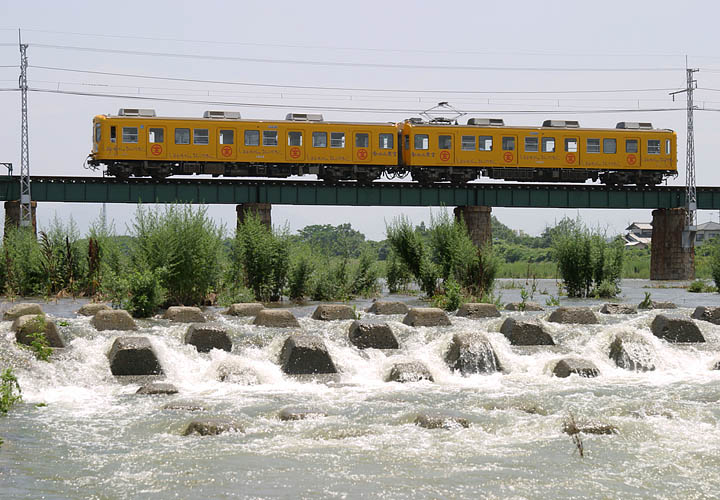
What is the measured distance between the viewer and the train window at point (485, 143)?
35.6 m

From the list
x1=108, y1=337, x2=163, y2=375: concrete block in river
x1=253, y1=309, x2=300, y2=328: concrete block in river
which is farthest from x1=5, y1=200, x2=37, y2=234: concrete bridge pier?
x1=108, y1=337, x2=163, y2=375: concrete block in river

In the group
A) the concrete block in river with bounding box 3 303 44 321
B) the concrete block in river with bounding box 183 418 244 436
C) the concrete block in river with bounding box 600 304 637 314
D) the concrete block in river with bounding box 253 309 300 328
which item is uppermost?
the concrete block in river with bounding box 3 303 44 321

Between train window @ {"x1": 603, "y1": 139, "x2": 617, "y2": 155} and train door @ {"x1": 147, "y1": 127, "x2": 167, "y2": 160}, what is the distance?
19.5m

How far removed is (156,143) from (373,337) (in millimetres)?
22125

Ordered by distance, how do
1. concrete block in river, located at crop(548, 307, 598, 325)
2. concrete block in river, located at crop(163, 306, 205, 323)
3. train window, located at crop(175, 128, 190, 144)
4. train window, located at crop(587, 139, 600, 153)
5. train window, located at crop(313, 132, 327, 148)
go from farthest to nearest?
train window, located at crop(587, 139, 600, 153) < train window, located at crop(313, 132, 327, 148) < train window, located at crop(175, 128, 190, 144) < concrete block in river, located at crop(548, 307, 598, 325) < concrete block in river, located at crop(163, 306, 205, 323)

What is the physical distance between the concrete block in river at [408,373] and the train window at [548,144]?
85.8 ft

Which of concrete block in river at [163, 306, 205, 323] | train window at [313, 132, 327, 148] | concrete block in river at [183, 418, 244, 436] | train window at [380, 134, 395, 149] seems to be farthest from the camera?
train window at [380, 134, 395, 149]

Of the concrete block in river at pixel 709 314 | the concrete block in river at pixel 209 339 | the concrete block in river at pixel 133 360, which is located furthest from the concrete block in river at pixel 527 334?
the concrete block in river at pixel 133 360

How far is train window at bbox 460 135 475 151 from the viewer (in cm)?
3550

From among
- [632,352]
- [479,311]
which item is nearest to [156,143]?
[479,311]

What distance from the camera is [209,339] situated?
1280 centimetres

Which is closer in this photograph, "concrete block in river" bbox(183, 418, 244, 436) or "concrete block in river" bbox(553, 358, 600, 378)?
"concrete block in river" bbox(183, 418, 244, 436)

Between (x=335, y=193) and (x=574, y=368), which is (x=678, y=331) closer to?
(x=574, y=368)

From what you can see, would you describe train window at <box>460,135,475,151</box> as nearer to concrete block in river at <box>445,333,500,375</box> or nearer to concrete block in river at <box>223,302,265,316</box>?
concrete block in river at <box>223,302,265,316</box>
